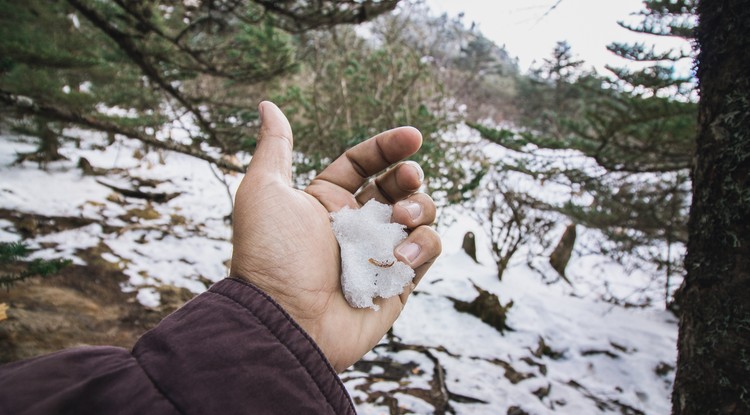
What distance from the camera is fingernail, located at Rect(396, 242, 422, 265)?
128 centimetres

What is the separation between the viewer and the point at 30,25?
204 inches

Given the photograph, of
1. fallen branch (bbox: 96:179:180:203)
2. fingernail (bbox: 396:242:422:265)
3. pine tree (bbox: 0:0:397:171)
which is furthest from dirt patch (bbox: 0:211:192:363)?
fallen branch (bbox: 96:179:180:203)

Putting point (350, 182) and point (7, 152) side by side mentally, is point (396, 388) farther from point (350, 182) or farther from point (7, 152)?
point (7, 152)

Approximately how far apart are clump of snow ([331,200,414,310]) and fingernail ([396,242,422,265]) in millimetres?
31

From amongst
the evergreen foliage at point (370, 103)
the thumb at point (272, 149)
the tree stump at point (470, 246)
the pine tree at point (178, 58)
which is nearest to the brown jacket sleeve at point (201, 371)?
the thumb at point (272, 149)

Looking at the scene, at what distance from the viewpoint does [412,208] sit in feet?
4.53

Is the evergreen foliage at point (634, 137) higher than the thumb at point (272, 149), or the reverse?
the evergreen foliage at point (634, 137)

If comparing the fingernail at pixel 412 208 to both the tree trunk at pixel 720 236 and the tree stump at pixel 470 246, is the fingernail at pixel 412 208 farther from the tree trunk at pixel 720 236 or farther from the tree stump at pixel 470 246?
the tree stump at pixel 470 246

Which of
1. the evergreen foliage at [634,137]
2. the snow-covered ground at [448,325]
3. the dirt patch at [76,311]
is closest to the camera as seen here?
the dirt patch at [76,311]

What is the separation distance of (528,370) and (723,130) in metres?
2.41

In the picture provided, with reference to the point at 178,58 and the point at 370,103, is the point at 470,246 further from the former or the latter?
the point at 178,58

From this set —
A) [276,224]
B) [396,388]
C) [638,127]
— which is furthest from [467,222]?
[276,224]

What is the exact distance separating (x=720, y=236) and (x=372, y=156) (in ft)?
5.07

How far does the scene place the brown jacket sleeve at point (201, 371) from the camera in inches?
25.7
